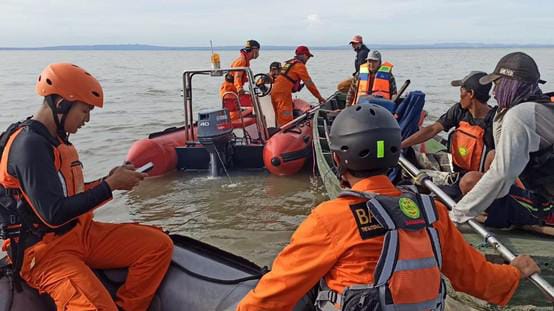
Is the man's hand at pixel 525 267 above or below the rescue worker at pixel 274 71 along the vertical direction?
below

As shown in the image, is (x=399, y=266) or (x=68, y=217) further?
(x=68, y=217)

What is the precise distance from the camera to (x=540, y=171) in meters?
3.19

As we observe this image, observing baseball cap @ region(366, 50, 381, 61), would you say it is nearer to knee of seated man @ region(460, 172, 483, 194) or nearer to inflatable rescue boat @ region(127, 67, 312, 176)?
inflatable rescue boat @ region(127, 67, 312, 176)

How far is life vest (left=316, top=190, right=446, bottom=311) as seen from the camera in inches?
66.6

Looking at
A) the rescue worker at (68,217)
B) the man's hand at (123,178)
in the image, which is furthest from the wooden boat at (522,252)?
the man's hand at (123,178)

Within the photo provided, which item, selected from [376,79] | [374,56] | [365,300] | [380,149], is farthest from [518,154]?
[374,56]

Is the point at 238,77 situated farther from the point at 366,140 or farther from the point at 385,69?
the point at 366,140

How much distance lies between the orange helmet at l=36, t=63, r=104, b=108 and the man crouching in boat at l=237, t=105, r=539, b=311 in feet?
5.17

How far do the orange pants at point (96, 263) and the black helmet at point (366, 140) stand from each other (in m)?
1.43

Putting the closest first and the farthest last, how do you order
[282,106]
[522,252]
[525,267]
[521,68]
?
[525,267], [521,68], [522,252], [282,106]

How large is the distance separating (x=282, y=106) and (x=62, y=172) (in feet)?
23.9

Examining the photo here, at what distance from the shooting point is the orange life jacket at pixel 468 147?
157 inches

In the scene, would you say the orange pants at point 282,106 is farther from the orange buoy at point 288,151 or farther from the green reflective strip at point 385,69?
the green reflective strip at point 385,69

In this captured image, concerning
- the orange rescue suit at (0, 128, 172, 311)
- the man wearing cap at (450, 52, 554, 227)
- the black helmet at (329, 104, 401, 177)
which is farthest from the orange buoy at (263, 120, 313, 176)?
the black helmet at (329, 104, 401, 177)
